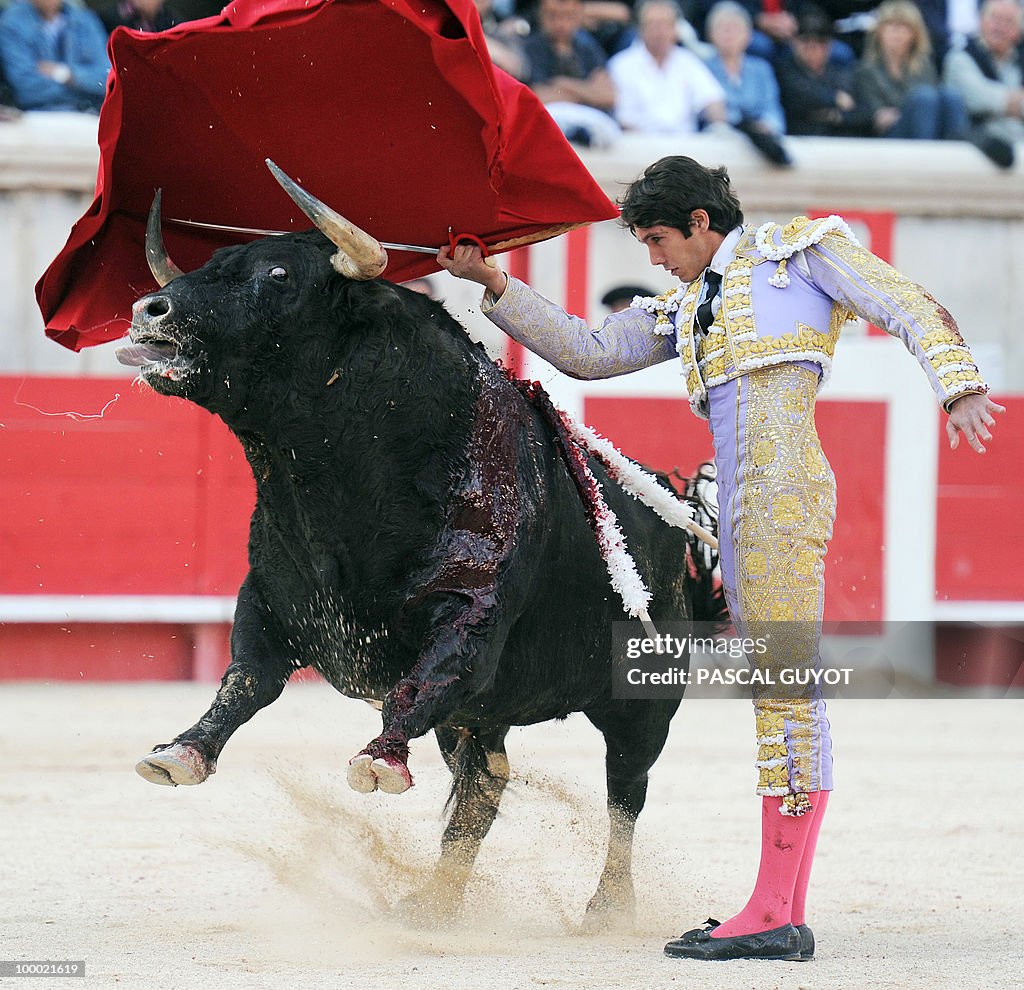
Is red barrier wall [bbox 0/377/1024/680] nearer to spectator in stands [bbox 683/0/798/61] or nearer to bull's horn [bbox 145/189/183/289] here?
spectator in stands [bbox 683/0/798/61]

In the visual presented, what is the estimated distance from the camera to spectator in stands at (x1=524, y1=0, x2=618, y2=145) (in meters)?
8.08

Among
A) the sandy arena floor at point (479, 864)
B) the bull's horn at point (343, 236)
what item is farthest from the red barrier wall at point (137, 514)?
the bull's horn at point (343, 236)

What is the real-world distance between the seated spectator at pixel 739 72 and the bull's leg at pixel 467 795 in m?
5.40

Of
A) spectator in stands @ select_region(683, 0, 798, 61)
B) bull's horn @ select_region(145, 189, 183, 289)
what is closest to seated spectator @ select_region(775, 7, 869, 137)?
spectator in stands @ select_region(683, 0, 798, 61)

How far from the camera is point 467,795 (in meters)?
3.74

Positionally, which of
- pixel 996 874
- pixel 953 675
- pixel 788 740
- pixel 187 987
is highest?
pixel 788 740

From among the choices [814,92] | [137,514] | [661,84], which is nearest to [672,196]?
[137,514]

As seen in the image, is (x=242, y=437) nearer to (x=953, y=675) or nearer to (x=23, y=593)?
(x=23, y=593)

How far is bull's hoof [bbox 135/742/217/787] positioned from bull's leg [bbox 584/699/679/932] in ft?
3.44

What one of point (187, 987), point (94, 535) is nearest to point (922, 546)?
point (94, 535)

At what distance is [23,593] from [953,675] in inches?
159

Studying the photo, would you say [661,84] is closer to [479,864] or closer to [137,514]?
[137,514]

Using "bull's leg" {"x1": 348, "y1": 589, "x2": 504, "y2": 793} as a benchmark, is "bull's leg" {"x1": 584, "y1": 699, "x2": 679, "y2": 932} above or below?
below

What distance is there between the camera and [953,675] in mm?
7973
